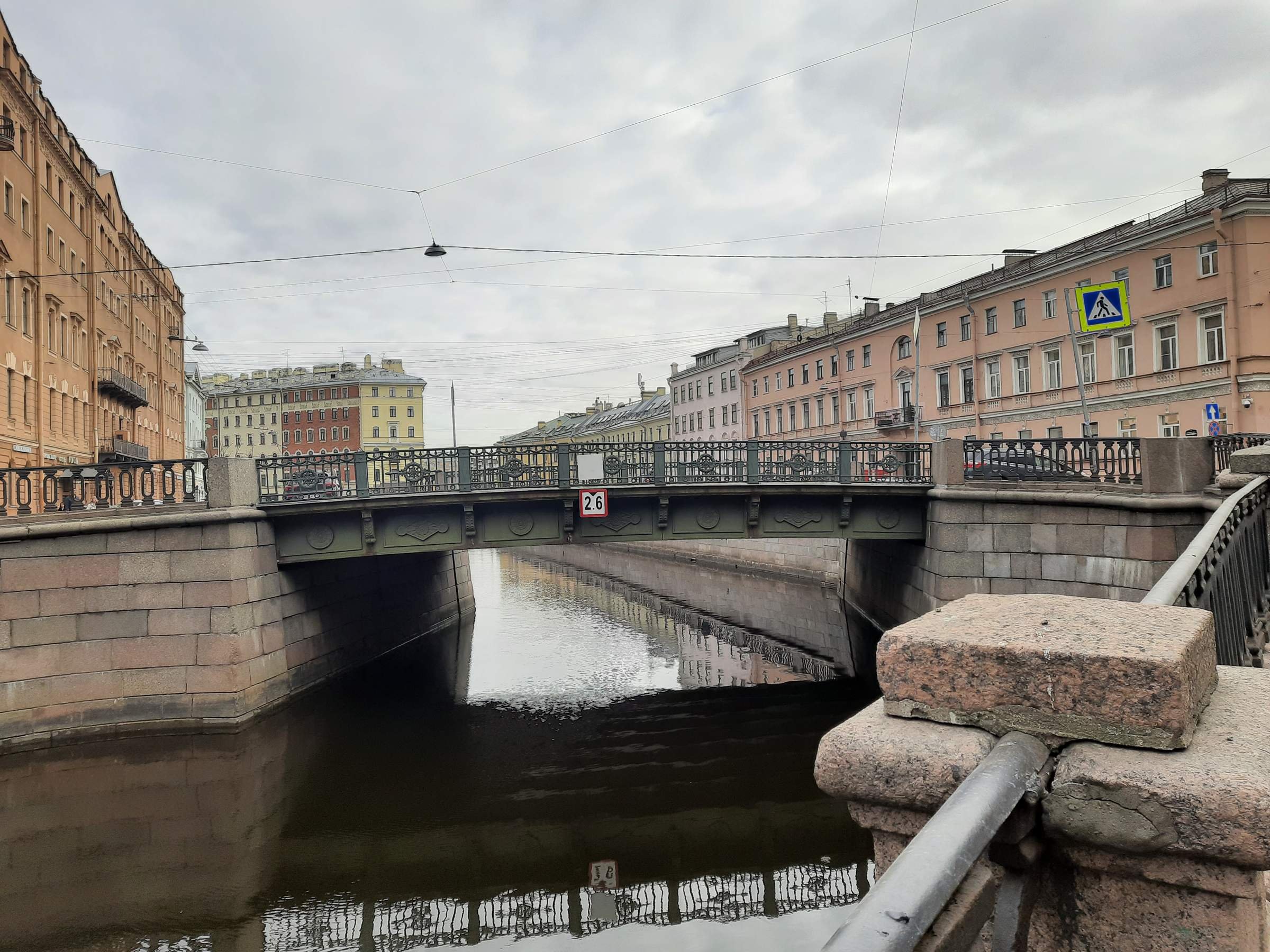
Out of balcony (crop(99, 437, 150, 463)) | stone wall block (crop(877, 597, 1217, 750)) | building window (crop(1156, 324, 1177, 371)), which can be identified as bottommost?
stone wall block (crop(877, 597, 1217, 750))

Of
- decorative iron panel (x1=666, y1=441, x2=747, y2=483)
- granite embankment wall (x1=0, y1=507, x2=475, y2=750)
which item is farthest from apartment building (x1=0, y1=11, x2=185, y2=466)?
decorative iron panel (x1=666, y1=441, x2=747, y2=483)

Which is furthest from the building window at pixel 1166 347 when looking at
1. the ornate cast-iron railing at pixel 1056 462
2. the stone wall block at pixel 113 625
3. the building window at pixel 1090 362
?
the stone wall block at pixel 113 625

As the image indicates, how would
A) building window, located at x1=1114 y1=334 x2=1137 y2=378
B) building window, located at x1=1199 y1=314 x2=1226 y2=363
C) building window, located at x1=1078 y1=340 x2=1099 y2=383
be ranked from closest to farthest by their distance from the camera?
building window, located at x1=1199 y1=314 x2=1226 y2=363, building window, located at x1=1114 y1=334 x2=1137 y2=378, building window, located at x1=1078 y1=340 x2=1099 y2=383

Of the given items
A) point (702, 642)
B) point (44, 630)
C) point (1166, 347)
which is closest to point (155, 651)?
point (44, 630)

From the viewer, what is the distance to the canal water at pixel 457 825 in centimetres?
870

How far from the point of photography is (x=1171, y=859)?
6.17ft

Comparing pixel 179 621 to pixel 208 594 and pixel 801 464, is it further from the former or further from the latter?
pixel 801 464

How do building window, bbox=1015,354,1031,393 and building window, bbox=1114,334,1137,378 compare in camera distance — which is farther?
building window, bbox=1015,354,1031,393

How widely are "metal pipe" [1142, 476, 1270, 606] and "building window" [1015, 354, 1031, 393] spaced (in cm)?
2987

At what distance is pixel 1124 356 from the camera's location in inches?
1203

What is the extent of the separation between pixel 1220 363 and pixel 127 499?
29.5 m

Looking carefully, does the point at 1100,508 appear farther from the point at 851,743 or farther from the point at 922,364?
the point at 922,364

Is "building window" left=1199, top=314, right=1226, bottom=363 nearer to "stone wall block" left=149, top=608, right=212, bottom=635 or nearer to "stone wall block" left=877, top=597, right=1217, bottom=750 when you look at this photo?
"stone wall block" left=149, top=608, right=212, bottom=635

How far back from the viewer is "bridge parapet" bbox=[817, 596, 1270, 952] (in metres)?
1.76
